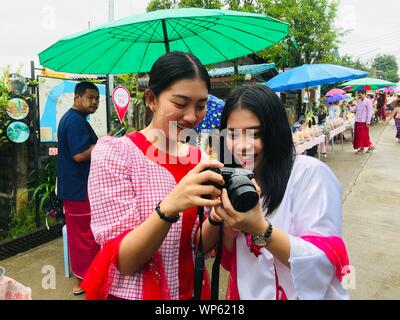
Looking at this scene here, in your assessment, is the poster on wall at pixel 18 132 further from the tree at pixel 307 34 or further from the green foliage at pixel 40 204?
the tree at pixel 307 34

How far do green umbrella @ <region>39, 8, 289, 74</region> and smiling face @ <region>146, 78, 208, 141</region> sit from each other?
54 centimetres

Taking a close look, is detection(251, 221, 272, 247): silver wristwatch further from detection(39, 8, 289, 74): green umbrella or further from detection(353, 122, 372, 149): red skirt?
detection(353, 122, 372, 149): red skirt

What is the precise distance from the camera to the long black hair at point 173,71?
1.11 metres

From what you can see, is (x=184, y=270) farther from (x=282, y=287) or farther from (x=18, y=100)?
(x=18, y=100)

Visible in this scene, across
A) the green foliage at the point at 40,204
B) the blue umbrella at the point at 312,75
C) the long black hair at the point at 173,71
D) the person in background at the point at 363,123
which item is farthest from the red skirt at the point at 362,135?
the long black hair at the point at 173,71

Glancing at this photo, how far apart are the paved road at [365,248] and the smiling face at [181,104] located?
7.87 feet

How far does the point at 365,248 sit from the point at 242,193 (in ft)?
11.8

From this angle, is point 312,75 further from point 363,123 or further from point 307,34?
point 307,34

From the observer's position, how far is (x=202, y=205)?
0.88 m

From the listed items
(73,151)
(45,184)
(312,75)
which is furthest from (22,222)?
(312,75)

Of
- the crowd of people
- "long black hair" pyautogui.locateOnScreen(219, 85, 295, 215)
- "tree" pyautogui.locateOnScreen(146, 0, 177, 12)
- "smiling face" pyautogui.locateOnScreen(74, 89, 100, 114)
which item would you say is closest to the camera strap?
the crowd of people

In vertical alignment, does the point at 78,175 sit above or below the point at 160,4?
below

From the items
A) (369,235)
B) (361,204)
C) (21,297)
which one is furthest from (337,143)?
(21,297)

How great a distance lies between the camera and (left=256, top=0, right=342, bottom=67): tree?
10.9m
